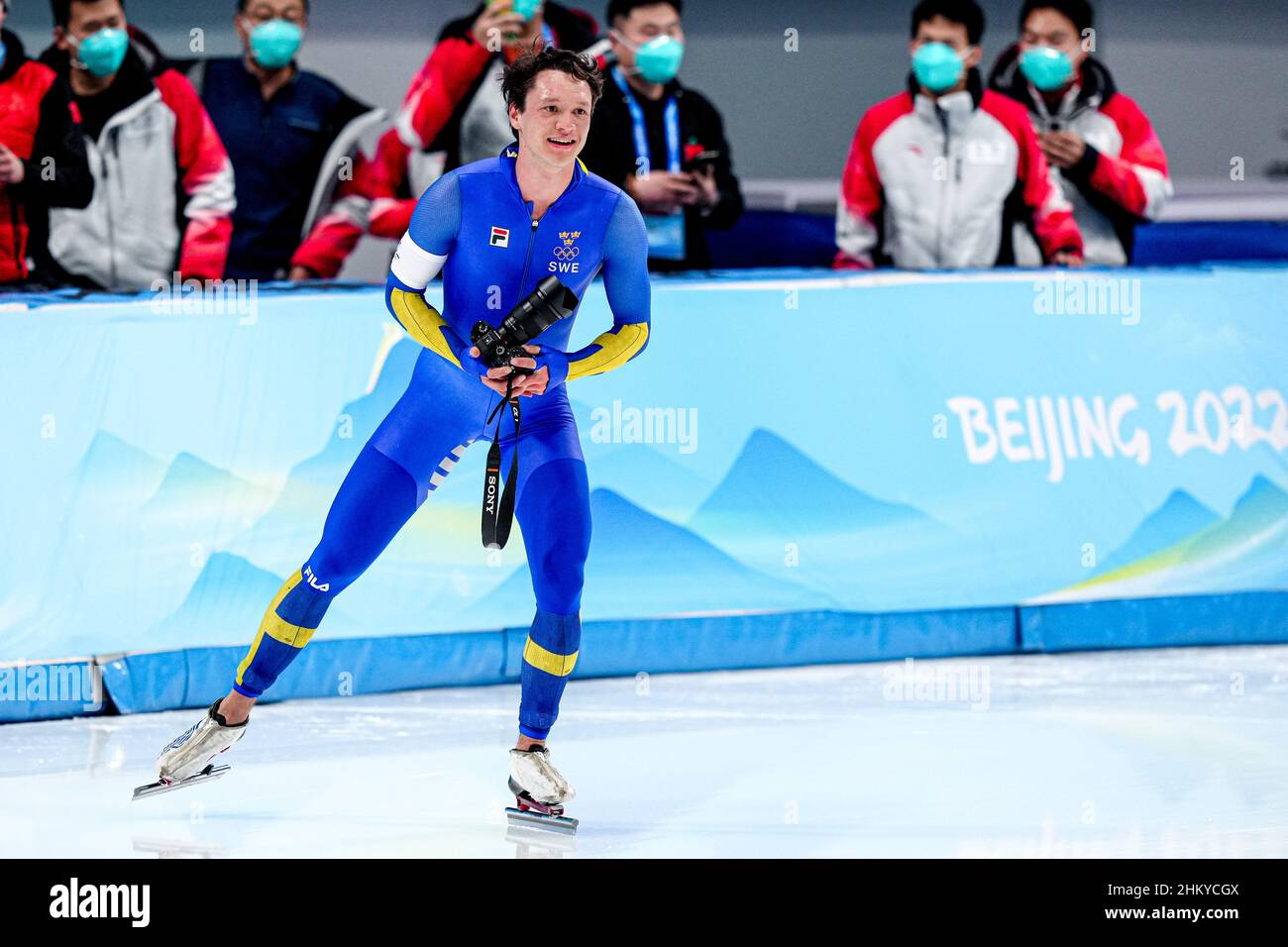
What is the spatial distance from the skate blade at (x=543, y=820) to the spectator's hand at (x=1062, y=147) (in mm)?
3677

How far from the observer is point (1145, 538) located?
5965mm

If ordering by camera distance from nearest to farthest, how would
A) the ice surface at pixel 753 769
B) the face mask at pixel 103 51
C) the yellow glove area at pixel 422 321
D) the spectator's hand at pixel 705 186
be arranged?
the ice surface at pixel 753 769, the yellow glove area at pixel 422 321, the face mask at pixel 103 51, the spectator's hand at pixel 705 186

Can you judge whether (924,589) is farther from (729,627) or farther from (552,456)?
(552,456)

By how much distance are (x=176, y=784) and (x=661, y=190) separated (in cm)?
277

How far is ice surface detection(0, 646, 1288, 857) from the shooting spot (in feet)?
12.6

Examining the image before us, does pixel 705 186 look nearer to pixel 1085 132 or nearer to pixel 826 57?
pixel 1085 132

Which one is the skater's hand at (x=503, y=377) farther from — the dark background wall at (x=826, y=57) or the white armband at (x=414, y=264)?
the dark background wall at (x=826, y=57)

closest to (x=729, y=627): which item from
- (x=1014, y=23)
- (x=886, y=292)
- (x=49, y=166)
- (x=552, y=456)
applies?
(x=886, y=292)

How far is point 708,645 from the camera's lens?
18.7ft

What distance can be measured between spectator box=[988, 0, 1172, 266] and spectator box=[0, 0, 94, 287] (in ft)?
11.2

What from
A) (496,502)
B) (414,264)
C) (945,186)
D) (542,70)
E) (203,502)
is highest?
(542,70)

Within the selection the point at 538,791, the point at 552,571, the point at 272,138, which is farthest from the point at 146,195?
the point at 538,791

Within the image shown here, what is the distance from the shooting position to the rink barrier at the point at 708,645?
17.1ft

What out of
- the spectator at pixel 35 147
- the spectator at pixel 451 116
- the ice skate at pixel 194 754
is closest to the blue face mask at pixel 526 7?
the spectator at pixel 451 116
